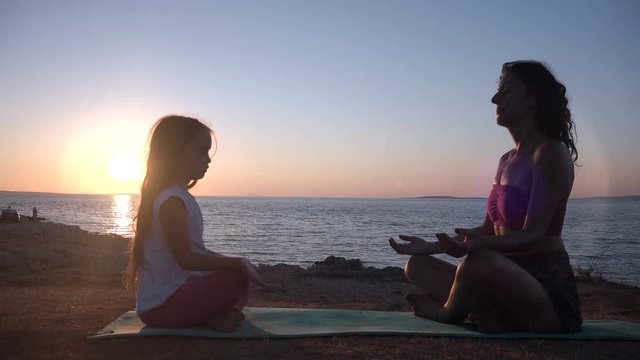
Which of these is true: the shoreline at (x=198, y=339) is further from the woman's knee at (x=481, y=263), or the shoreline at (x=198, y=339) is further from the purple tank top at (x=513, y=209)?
the purple tank top at (x=513, y=209)

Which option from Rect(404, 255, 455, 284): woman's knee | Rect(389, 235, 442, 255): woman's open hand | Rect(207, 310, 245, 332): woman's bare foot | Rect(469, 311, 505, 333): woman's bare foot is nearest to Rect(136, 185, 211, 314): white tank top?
Rect(207, 310, 245, 332): woman's bare foot

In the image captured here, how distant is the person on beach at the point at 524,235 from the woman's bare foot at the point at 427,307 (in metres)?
0.04

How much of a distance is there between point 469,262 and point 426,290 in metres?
0.97

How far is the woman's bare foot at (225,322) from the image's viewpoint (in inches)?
162

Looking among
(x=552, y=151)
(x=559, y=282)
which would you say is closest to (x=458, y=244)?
(x=559, y=282)

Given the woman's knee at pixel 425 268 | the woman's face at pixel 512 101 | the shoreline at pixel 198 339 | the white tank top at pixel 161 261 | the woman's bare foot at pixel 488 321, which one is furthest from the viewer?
the woman's knee at pixel 425 268

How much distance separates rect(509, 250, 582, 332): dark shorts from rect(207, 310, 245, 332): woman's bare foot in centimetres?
224

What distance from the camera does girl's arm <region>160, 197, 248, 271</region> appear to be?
153 inches

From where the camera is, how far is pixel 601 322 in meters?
4.88

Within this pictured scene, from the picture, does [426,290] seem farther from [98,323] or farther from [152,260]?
[98,323]

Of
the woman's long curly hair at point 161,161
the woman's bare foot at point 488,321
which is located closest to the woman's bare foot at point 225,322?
the woman's long curly hair at point 161,161

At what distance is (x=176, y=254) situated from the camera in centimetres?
394

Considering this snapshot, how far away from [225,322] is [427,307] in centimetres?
181

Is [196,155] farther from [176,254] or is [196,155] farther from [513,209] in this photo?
[513,209]
